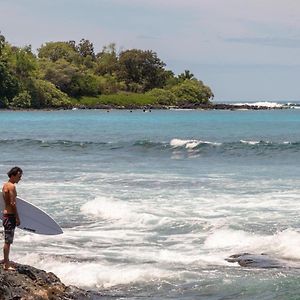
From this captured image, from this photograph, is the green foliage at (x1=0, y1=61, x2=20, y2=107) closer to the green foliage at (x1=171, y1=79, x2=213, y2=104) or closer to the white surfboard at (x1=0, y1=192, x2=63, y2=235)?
the green foliage at (x1=171, y1=79, x2=213, y2=104)

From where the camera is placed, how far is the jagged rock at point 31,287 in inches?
416

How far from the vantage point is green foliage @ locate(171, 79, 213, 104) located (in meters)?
159

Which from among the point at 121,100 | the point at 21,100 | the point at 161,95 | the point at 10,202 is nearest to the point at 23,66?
the point at 21,100

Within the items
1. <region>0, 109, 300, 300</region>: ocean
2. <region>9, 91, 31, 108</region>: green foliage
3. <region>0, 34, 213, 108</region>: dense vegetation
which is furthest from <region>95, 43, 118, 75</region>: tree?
<region>0, 109, 300, 300</region>: ocean

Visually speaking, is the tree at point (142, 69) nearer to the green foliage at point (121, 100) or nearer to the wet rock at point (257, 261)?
the green foliage at point (121, 100)

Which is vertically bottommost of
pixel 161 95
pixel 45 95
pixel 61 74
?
pixel 45 95

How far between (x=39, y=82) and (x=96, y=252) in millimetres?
117728

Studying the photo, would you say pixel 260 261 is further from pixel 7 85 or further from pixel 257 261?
pixel 7 85

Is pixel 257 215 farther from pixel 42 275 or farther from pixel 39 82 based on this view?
pixel 39 82

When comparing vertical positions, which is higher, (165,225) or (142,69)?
(142,69)

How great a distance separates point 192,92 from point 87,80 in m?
24.0

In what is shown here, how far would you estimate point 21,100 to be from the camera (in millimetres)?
126562

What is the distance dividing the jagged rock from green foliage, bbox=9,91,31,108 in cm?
11632

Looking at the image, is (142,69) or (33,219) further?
(142,69)
